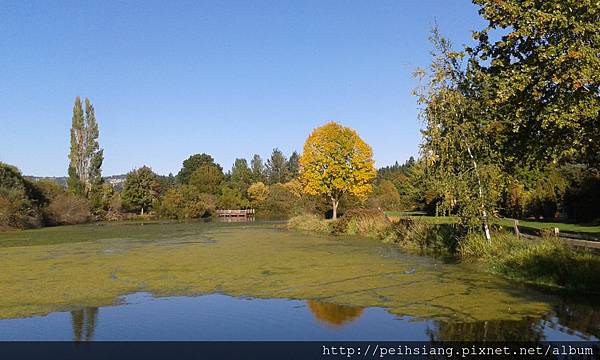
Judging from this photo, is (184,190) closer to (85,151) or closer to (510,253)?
(85,151)

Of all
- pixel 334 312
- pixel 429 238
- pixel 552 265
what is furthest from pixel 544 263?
pixel 429 238

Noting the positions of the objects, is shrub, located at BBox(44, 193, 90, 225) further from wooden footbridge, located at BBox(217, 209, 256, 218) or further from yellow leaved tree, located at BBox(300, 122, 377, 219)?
yellow leaved tree, located at BBox(300, 122, 377, 219)

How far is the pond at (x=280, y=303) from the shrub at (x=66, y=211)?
4313cm

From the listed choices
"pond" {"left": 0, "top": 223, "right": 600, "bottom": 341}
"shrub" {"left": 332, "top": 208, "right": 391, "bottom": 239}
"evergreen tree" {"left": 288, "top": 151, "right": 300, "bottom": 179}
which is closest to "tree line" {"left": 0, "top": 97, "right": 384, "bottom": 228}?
"shrub" {"left": 332, "top": 208, "right": 391, "bottom": 239}

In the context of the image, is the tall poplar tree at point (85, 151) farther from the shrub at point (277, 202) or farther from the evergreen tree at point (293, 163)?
the evergreen tree at point (293, 163)

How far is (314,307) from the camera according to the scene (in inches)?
443

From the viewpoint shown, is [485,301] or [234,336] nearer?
[234,336]

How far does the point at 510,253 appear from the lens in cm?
1559

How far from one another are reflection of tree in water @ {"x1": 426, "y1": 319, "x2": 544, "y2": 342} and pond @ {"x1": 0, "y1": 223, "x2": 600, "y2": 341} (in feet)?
0.06

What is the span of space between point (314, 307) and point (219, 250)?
1386 centimetres

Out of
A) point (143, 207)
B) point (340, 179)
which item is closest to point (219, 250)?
point (340, 179)

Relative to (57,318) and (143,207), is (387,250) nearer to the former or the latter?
(57,318)

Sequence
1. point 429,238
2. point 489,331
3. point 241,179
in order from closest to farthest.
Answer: point 489,331
point 429,238
point 241,179

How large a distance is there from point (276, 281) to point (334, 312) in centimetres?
423
